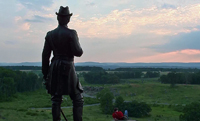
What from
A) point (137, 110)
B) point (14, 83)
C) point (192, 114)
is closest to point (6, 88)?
point (14, 83)

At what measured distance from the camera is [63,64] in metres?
6.42

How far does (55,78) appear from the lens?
6.56 m

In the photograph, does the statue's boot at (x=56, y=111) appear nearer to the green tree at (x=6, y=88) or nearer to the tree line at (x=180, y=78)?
the green tree at (x=6, y=88)

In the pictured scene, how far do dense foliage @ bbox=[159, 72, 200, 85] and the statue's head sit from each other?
227 feet

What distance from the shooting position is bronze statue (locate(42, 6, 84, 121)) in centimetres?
644

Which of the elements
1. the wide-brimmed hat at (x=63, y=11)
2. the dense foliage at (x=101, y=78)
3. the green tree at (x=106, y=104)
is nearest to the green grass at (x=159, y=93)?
the green tree at (x=106, y=104)

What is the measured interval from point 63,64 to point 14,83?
2118 inches

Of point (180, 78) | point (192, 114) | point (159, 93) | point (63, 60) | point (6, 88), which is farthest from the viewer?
point (180, 78)

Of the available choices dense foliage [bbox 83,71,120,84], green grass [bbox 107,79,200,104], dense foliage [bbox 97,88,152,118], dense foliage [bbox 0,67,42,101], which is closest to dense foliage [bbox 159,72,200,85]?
green grass [bbox 107,79,200,104]

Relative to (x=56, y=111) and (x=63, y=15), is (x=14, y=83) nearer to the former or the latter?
(x=56, y=111)

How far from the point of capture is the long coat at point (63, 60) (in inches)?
253

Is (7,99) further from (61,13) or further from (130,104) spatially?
(61,13)

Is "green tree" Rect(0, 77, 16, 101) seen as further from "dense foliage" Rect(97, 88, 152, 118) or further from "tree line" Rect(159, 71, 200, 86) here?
"tree line" Rect(159, 71, 200, 86)

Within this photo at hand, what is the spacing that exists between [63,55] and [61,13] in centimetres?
119
